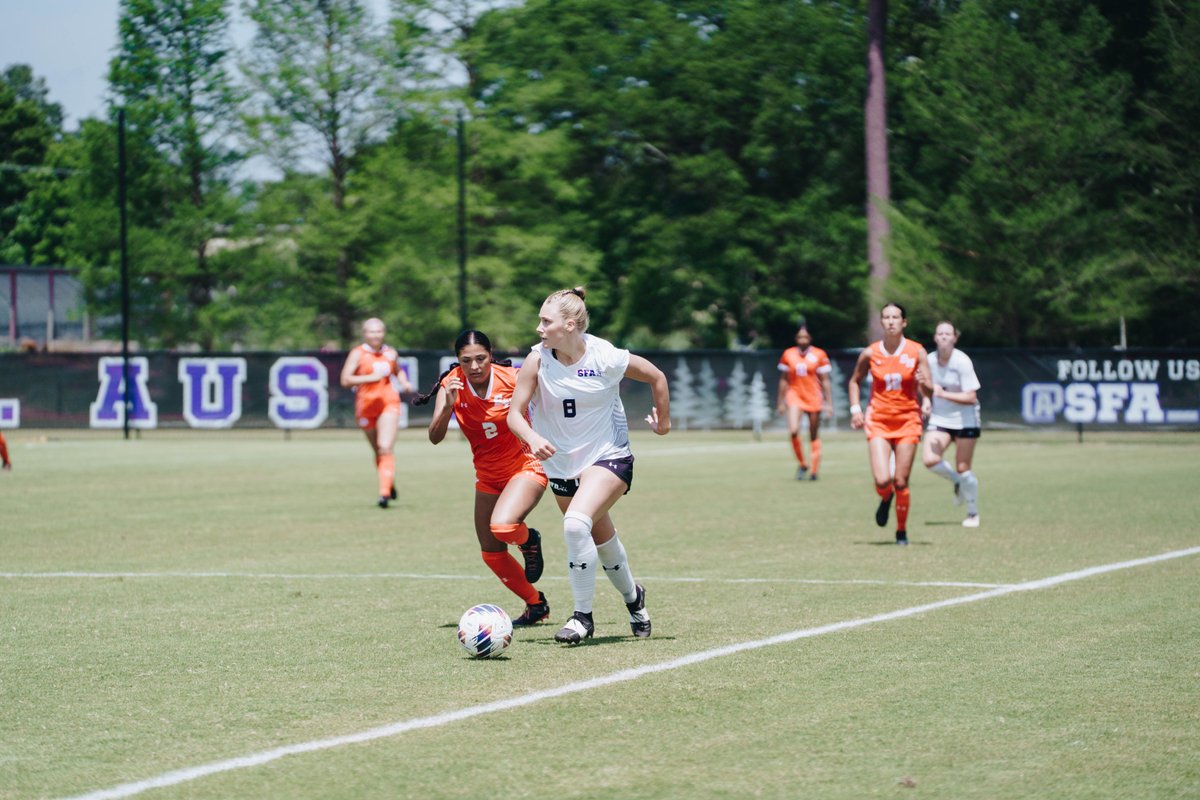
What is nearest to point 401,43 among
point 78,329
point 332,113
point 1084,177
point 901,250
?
point 332,113

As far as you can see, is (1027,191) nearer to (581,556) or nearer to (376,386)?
(376,386)

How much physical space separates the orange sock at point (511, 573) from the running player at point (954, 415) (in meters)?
7.44

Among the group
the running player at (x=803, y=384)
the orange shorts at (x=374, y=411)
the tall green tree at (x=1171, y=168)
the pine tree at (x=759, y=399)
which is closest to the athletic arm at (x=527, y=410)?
the orange shorts at (x=374, y=411)

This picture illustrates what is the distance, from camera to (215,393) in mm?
40531

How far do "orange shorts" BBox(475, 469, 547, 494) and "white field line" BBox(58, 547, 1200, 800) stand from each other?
1692 mm

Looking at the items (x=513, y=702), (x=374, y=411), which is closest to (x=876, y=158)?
(x=374, y=411)

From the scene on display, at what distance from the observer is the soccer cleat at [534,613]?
10.3m

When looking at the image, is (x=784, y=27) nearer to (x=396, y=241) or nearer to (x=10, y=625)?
(x=396, y=241)

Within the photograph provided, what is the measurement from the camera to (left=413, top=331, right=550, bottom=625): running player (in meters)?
10.2

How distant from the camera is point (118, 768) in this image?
612 centimetres

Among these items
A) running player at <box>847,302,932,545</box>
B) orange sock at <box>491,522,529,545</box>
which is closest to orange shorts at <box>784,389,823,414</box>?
running player at <box>847,302,932,545</box>

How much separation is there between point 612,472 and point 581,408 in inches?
15.9

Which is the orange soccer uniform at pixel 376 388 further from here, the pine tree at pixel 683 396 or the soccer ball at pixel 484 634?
the pine tree at pixel 683 396

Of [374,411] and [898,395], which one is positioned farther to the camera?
[374,411]
